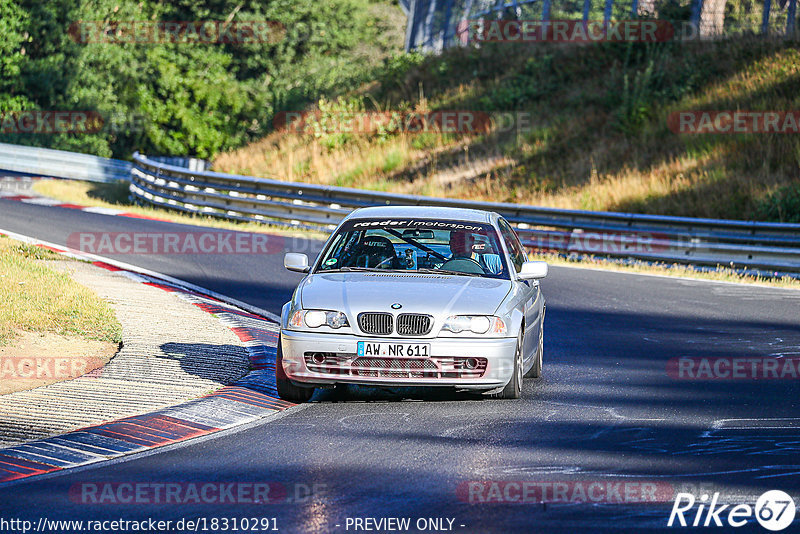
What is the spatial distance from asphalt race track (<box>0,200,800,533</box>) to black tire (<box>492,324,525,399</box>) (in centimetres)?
11

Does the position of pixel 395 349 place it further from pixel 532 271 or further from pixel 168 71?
pixel 168 71

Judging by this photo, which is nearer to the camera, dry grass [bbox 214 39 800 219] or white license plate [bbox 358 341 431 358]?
white license plate [bbox 358 341 431 358]

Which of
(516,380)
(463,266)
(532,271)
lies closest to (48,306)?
(463,266)

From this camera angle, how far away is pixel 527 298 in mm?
9672

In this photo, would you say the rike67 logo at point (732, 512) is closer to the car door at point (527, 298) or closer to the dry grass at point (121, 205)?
the car door at point (527, 298)

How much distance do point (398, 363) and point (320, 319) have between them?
27.4 inches

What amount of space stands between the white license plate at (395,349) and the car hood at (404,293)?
0.26 m

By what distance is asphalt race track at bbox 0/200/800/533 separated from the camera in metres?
5.97

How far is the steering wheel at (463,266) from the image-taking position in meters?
9.68

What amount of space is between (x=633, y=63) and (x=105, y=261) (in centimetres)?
1979

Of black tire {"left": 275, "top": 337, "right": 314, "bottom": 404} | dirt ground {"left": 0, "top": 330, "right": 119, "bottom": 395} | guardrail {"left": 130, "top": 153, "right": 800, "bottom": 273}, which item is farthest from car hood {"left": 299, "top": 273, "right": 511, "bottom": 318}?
guardrail {"left": 130, "top": 153, "right": 800, "bottom": 273}

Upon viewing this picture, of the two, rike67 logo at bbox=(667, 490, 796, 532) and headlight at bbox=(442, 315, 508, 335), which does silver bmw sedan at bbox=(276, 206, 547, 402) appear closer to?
headlight at bbox=(442, 315, 508, 335)

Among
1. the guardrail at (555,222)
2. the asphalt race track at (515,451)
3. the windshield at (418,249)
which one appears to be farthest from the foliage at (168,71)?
the asphalt race track at (515,451)

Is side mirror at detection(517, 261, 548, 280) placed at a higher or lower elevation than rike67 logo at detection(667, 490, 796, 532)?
higher
